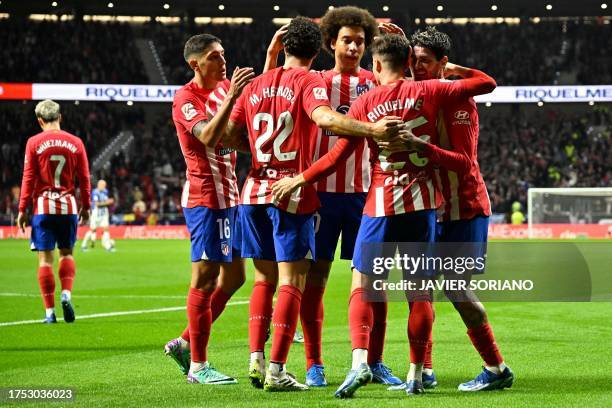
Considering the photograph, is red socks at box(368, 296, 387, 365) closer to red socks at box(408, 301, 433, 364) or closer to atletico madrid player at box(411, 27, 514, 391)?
atletico madrid player at box(411, 27, 514, 391)

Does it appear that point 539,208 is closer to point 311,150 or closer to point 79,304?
point 79,304

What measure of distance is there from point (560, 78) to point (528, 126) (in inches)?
104

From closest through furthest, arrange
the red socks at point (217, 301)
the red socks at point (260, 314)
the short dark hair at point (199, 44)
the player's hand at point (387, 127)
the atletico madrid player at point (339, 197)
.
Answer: the player's hand at point (387, 127), the red socks at point (260, 314), the atletico madrid player at point (339, 197), the short dark hair at point (199, 44), the red socks at point (217, 301)

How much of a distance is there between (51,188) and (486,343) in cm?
583

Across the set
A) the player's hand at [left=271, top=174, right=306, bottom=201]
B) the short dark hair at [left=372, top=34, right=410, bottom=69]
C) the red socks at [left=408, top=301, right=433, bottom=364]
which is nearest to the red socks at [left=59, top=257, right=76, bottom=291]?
the player's hand at [left=271, top=174, right=306, bottom=201]

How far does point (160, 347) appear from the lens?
8.29 metres

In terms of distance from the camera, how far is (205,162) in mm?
6500

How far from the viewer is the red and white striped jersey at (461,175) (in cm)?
574

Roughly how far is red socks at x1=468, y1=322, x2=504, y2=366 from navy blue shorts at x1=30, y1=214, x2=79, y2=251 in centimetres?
569

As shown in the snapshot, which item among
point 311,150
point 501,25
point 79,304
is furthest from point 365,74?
point 501,25

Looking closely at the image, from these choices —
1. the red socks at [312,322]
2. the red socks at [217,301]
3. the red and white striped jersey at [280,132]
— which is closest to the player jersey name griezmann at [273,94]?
the red and white striped jersey at [280,132]

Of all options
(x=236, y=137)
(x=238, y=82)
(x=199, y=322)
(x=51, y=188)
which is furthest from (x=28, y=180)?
(x=238, y=82)

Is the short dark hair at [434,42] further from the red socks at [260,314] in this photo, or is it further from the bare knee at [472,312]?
the red socks at [260,314]

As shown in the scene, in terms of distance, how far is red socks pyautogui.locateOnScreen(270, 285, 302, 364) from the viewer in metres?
5.63
